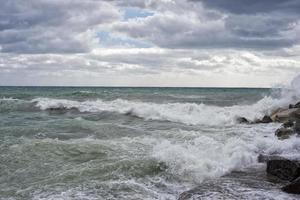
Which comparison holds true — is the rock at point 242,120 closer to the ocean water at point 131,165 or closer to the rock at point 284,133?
the ocean water at point 131,165

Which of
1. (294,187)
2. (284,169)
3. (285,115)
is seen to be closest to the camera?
(294,187)

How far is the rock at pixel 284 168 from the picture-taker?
7.63 meters

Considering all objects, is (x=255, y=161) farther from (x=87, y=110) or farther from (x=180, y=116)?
(x=87, y=110)

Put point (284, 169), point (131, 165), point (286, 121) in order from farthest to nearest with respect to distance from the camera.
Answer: point (286, 121) < point (131, 165) < point (284, 169)

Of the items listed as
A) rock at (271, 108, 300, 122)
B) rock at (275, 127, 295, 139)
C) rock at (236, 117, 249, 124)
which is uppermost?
rock at (271, 108, 300, 122)

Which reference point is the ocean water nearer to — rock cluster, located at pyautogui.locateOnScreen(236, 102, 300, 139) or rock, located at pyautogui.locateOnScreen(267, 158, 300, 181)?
rock, located at pyautogui.locateOnScreen(267, 158, 300, 181)

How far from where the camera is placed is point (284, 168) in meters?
7.87

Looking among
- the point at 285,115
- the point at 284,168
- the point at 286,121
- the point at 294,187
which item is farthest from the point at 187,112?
the point at 294,187

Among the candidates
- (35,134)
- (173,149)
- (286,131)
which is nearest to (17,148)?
(35,134)

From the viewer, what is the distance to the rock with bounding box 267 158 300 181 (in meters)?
7.63

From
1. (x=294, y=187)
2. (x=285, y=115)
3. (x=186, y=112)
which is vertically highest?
(x=285, y=115)

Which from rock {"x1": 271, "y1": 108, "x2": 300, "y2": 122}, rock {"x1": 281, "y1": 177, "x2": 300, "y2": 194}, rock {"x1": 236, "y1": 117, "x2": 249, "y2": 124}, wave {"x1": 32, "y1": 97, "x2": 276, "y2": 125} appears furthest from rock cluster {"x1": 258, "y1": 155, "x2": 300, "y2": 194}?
wave {"x1": 32, "y1": 97, "x2": 276, "y2": 125}

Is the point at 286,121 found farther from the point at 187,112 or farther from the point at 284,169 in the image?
the point at 187,112

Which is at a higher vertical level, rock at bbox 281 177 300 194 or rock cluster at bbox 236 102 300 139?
rock cluster at bbox 236 102 300 139
